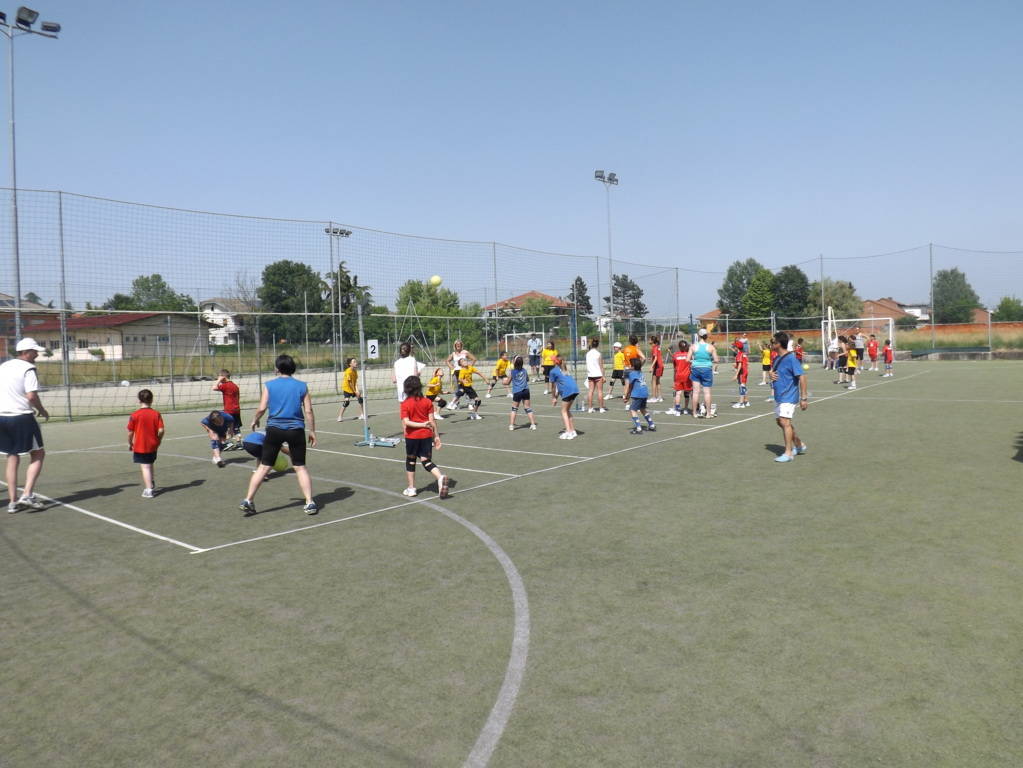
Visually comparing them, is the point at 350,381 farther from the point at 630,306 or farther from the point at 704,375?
the point at 630,306

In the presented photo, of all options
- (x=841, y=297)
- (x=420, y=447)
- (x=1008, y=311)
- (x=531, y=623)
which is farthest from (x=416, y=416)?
(x=841, y=297)

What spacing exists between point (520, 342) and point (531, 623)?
36.5 meters

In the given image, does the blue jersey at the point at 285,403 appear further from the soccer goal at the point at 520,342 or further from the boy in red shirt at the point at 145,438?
the soccer goal at the point at 520,342

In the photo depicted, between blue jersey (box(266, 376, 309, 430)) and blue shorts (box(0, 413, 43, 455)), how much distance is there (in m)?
3.17

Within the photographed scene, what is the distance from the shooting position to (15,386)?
8.84 metres

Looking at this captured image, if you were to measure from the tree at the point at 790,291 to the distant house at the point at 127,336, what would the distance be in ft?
263

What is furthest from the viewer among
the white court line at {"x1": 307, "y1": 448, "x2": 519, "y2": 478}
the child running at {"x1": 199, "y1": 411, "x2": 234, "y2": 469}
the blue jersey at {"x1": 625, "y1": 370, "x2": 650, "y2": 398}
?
the blue jersey at {"x1": 625, "y1": 370, "x2": 650, "y2": 398}

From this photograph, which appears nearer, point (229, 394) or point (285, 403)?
point (285, 403)

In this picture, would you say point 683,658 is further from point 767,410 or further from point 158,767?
point 767,410

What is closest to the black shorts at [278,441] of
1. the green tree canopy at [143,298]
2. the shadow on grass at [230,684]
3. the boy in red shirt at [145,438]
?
the boy in red shirt at [145,438]

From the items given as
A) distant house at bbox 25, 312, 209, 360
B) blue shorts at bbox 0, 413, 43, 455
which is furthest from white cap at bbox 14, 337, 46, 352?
distant house at bbox 25, 312, 209, 360

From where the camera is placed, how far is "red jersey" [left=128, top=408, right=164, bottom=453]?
958cm

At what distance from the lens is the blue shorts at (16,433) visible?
8.78 meters

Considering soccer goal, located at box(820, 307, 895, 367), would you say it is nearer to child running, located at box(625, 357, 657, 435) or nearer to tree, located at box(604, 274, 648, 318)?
tree, located at box(604, 274, 648, 318)
